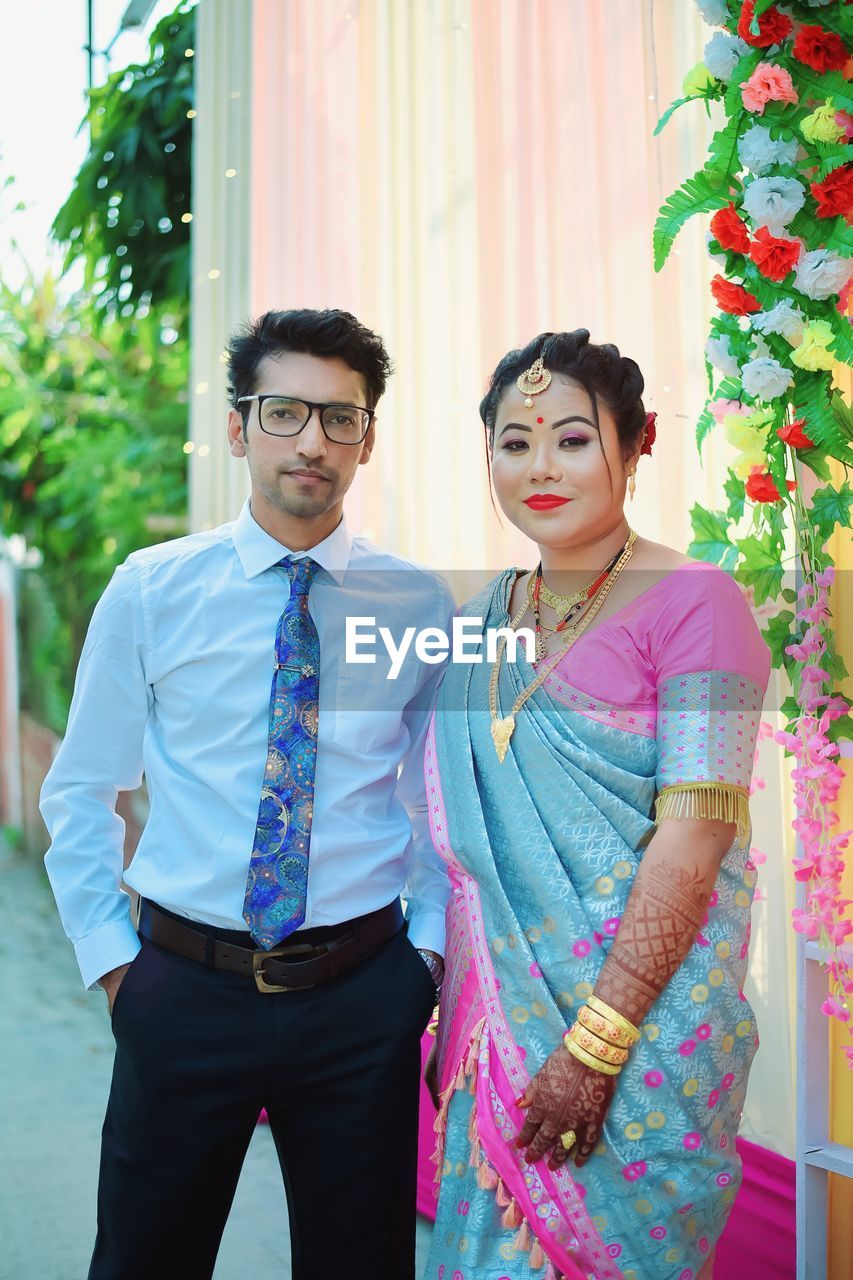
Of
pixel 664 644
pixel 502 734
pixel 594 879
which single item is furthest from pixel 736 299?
pixel 594 879

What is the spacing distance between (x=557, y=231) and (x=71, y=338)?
14.3 ft

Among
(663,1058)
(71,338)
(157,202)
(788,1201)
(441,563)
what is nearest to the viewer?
(663,1058)

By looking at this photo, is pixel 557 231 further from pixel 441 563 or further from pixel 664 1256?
pixel 664 1256

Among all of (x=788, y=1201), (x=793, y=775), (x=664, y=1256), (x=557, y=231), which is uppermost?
(x=557, y=231)

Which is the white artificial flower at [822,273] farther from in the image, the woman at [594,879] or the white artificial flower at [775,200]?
the woman at [594,879]

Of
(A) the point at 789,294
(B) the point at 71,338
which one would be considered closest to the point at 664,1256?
(A) the point at 789,294

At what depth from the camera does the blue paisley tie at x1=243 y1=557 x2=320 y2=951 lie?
1551mm

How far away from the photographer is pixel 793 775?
1661 mm

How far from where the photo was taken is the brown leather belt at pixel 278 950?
1.55 m

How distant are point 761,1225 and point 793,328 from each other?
138cm

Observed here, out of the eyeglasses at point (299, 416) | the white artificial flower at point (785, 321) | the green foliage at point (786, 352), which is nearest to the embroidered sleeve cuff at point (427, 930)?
the green foliage at point (786, 352)

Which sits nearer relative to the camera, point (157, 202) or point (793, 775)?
point (793, 775)

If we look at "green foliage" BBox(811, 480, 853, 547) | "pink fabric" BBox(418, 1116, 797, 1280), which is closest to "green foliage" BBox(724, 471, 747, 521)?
"green foliage" BBox(811, 480, 853, 547)

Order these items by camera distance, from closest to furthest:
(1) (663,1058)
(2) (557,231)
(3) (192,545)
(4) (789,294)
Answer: (1) (663,1058)
(4) (789,294)
(3) (192,545)
(2) (557,231)
